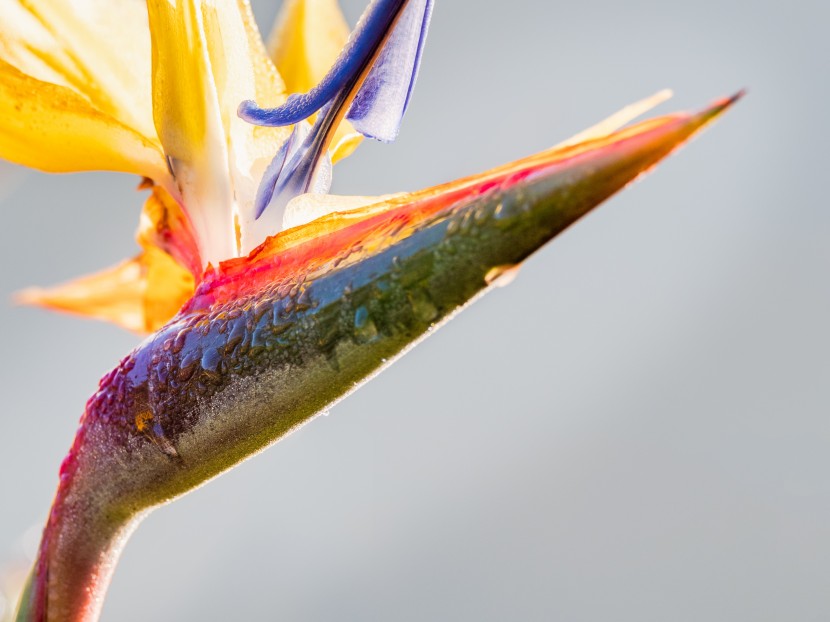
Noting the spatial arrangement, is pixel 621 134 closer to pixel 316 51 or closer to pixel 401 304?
pixel 401 304

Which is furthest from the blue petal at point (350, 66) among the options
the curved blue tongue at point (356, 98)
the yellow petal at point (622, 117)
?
the yellow petal at point (622, 117)

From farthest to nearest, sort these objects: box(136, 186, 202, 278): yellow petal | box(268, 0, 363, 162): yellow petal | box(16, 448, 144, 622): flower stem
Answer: box(268, 0, 363, 162): yellow petal → box(136, 186, 202, 278): yellow petal → box(16, 448, 144, 622): flower stem

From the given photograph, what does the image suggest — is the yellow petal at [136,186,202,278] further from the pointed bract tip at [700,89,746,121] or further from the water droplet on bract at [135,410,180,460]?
the pointed bract tip at [700,89,746,121]

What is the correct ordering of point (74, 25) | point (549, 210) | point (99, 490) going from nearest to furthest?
1. point (549, 210)
2. point (99, 490)
3. point (74, 25)

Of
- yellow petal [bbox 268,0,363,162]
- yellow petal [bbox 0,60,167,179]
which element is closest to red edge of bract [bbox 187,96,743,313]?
yellow petal [bbox 0,60,167,179]

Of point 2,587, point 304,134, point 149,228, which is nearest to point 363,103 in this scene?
point 304,134

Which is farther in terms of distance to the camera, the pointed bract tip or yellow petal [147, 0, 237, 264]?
yellow petal [147, 0, 237, 264]

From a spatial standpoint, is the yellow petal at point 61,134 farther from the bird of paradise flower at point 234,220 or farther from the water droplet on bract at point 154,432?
the water droplet on bract at point 154,432
